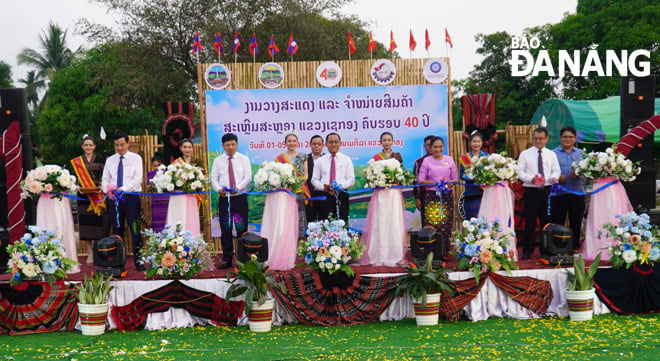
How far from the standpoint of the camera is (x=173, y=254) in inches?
260

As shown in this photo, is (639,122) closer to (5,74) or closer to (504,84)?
(504,84)

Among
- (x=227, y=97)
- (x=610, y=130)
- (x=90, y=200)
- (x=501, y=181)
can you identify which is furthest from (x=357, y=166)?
(x=610, y=130)

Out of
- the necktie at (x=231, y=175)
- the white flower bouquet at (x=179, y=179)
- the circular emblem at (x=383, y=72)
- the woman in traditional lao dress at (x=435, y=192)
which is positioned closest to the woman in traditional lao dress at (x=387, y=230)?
the woman in traditional lao dress at (x=435, y=192)

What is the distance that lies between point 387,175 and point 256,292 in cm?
201

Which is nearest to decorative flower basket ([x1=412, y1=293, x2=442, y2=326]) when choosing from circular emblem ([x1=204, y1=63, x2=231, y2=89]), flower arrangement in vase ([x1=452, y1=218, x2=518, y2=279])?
flower arrangement in vase ([x1=452, y1=218, x2=518, y2=279])

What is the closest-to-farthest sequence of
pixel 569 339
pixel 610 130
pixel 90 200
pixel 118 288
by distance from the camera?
pixel 569 339, pixel 118 288, pixel 90 200, pixel 610 130

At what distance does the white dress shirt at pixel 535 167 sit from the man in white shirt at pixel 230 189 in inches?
119

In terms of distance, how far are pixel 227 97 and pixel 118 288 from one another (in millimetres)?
3462

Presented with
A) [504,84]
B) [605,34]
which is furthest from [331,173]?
[504,84]

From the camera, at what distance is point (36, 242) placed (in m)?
6.57

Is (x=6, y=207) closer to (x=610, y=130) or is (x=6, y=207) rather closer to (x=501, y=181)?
(x=501, y=181)

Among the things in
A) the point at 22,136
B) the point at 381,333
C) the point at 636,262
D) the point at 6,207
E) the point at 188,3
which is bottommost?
the point at 381,333

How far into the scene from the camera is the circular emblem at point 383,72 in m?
9.34

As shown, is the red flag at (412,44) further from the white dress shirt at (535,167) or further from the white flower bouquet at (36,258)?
the white flower bouquet at (36,258)
